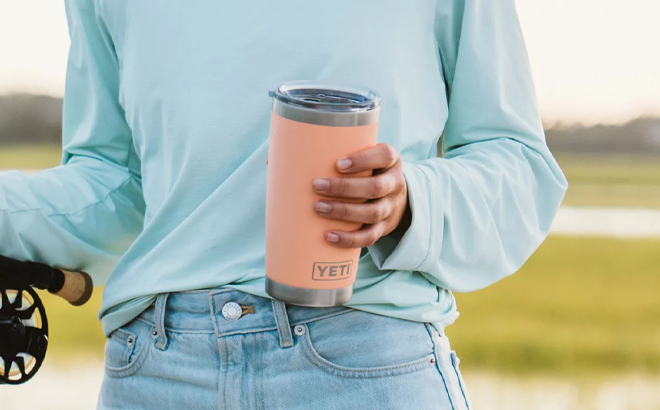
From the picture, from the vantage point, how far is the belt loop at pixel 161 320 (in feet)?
3.52

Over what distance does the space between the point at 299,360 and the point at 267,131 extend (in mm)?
315

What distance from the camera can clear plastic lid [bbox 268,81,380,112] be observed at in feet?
2.60

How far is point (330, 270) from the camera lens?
0.85m

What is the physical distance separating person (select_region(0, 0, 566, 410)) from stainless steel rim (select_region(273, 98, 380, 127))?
147 millimetres

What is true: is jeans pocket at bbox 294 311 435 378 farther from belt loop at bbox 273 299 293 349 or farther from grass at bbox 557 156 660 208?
grass at bbox 557 156 660 208

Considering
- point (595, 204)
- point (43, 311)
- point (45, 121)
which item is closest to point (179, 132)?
point (43, 311)

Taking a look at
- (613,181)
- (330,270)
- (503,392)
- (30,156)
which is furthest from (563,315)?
(30,156)

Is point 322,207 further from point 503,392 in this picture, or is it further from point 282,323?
point 503,392

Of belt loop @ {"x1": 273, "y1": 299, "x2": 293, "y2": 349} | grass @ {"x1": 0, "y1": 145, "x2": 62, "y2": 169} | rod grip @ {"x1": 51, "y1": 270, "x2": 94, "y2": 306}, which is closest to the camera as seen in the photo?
belt loop @ {"x1": 273, "y1": 299, "x2": 293, "y2": 349}

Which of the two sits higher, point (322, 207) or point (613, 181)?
point (322, 207)

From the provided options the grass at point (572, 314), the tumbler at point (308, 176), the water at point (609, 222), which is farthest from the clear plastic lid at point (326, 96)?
the water at point (609, 222)

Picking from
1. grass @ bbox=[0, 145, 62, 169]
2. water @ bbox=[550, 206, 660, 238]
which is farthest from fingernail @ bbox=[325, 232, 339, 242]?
grass @ bbox=[0, 145, 62, 169]

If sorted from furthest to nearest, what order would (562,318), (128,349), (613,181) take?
1. (613,181)
2. (562,318)
3. (128,349)

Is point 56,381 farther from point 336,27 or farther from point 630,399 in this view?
point 336,27
